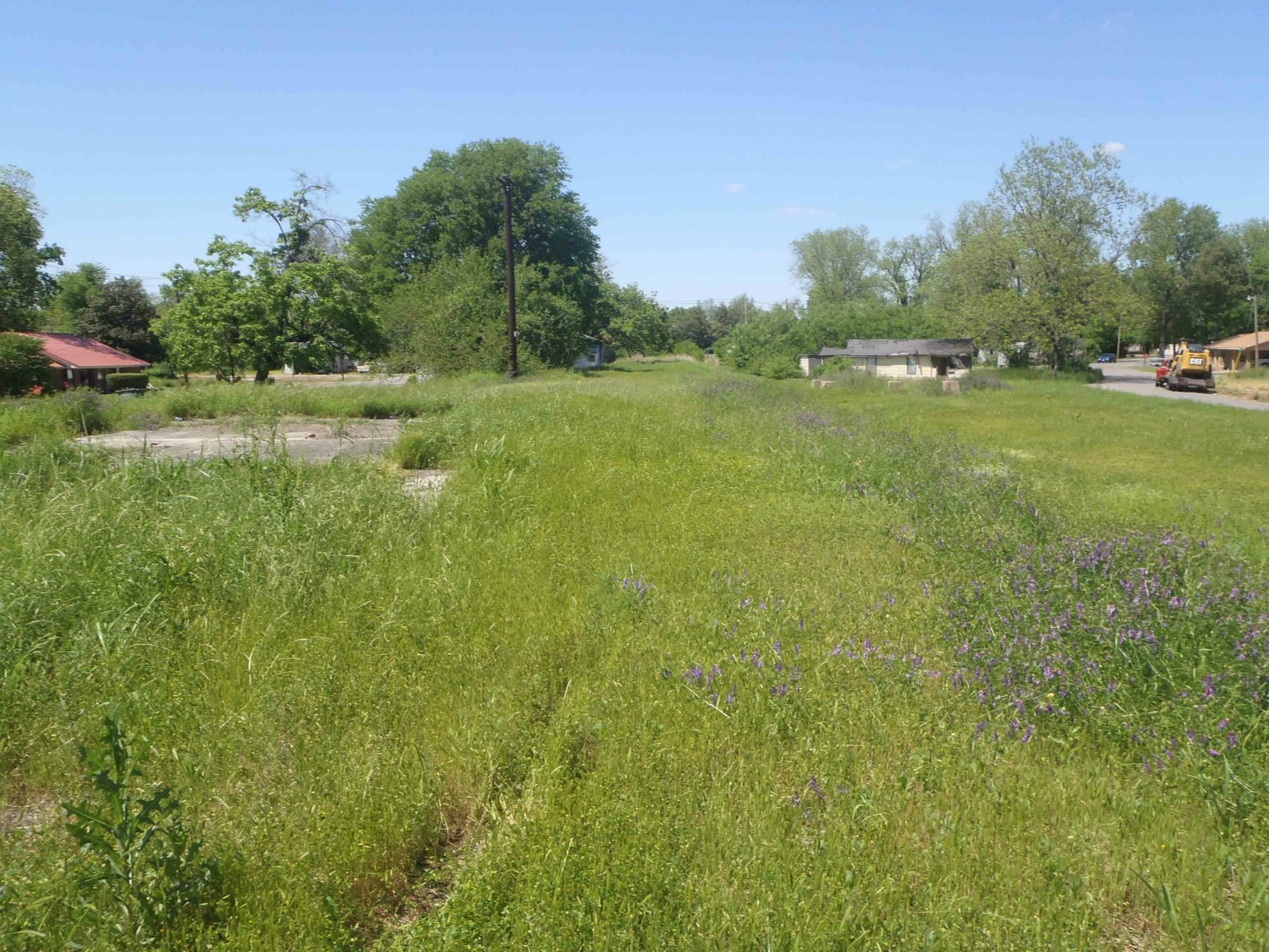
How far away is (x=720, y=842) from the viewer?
2854 millimetres

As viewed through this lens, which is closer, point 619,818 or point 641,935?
point 641,935

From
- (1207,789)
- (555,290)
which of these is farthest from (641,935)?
(555,290)

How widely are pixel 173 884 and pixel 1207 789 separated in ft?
11.9

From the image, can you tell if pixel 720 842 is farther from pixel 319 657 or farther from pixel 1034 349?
pixel 1034 349

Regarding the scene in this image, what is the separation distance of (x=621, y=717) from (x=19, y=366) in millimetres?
23740

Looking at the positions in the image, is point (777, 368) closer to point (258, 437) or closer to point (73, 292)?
point (258, 437)

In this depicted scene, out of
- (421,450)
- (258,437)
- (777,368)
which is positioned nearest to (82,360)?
(777,368)

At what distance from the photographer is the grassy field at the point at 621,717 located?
254 cm

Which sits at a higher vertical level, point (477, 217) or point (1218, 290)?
point (477, 217)

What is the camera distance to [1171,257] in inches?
3698

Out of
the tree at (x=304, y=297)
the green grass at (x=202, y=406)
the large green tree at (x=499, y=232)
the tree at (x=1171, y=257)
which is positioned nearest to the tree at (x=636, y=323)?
the large green tree at (x=499, y=232)

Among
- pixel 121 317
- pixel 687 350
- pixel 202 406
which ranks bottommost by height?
pixel 202 406

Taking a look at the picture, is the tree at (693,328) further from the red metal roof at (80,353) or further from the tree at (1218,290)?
the red metal roof at (80,353)

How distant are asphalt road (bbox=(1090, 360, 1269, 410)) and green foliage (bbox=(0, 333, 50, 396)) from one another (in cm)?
3642
